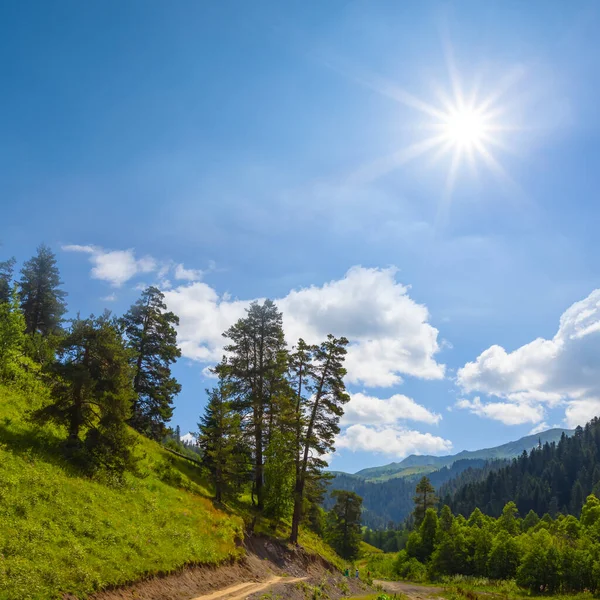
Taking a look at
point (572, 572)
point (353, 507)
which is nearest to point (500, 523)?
point (353, 507)

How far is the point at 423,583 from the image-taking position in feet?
207

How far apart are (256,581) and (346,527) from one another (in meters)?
69.9

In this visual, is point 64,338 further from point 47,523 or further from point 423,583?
point 423,583

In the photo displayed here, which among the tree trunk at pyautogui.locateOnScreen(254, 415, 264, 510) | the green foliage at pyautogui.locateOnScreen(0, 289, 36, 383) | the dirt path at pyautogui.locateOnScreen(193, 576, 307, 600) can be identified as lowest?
the dirt path at pyautogui.locateOnScreen(193, 576, 307, 600)

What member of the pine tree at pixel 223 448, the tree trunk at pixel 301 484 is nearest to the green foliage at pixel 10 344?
the pine tree at pixel 223 448

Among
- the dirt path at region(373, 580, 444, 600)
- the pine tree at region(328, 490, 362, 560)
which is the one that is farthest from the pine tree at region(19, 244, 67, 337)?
the pine tree at region(328, 490, 362, 560)

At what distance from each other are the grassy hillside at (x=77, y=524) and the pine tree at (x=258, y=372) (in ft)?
33.6

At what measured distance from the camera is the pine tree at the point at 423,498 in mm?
88875

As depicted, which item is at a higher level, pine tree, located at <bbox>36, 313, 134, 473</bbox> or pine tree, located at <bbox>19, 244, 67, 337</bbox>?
pine tree, located at <bbox>19, 244, 67, 337</bbox>

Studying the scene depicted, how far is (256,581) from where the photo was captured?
26.3m

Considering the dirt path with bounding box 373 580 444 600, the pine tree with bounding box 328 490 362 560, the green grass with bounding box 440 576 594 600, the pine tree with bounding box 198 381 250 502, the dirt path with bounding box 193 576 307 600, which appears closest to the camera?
the dirt path with bounding box 193 576 307 600

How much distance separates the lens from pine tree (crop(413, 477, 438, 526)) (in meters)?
88.9

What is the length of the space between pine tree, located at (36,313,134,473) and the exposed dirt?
7441 millimetres

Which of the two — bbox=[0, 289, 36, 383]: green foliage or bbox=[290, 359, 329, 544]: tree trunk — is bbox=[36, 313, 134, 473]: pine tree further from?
bbox=[290, 359, 329, 544]: tree trunk
